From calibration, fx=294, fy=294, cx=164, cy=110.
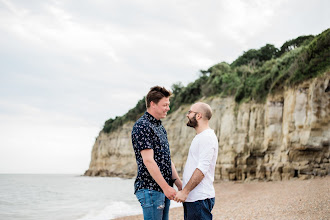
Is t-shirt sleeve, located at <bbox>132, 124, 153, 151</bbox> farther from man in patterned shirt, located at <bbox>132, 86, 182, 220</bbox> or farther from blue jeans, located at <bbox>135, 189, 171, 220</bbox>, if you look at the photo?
blue jeans, located at <bbox>135, 189, 171, 220</bbox>

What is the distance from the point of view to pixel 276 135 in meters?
19.5

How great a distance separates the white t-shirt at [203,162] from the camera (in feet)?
9.53

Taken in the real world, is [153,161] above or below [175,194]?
above

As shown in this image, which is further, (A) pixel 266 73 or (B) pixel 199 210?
(A) pixel 266 73

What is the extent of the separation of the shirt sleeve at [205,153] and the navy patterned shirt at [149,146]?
384 mm

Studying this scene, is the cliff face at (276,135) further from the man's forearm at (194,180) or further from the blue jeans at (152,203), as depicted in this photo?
the blue jeans at (152,203)

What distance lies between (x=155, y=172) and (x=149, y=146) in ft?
0.85

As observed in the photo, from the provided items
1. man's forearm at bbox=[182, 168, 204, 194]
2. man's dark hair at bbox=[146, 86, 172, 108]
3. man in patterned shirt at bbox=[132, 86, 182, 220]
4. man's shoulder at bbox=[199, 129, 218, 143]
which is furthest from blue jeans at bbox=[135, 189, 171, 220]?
man's dark hair at bbox=[146, 86, 172, 108]

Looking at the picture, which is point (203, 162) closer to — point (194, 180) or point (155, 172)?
point (194, 180)

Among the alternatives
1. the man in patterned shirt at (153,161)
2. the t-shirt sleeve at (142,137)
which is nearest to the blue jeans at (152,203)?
the man in patterned shirt at (153,161)

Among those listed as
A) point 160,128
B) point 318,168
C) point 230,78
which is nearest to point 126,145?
point 230,78

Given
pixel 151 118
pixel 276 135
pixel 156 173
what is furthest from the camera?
pixel 276 135

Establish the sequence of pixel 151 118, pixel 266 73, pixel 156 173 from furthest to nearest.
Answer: pixel 266 73 < pixel 151 118 < pixel 156 173

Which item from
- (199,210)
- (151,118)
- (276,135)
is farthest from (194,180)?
(276,135)
